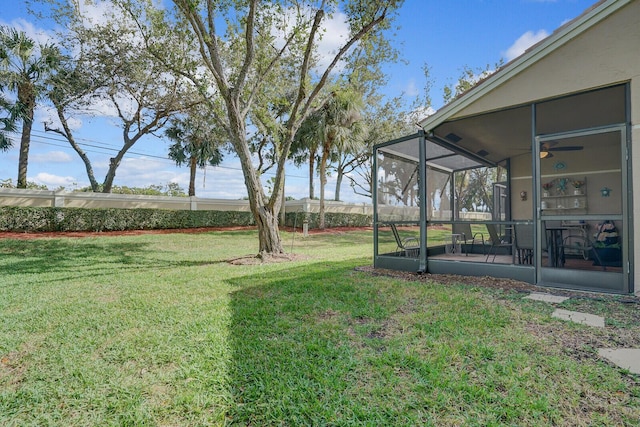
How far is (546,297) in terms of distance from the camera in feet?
14.9

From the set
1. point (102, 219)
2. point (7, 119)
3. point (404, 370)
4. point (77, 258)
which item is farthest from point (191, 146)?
point (404, 370)

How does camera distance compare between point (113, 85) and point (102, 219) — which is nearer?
point (102, 219)

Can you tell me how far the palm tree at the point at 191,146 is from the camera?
17906 millimetres

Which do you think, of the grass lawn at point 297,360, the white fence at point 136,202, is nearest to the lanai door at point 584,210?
the grass lawn at point 297,360

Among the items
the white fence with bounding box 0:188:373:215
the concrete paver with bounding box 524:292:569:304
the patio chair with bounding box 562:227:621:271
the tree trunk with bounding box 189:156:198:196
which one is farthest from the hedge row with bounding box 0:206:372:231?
the concrete paver with bounding box 524:292:569:304

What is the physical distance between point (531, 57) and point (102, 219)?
14.8 meters

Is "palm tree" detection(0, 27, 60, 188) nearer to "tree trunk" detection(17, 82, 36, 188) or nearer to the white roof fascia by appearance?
"tree trunk" detection(17, 82, 36, 188)

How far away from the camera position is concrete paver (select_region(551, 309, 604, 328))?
11.4ft

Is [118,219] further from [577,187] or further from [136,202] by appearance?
[577,187]

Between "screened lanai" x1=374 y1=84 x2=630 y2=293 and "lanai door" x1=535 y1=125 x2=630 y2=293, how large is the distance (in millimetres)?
17

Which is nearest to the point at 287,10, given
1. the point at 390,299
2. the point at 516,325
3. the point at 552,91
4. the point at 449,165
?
the point at 449,165

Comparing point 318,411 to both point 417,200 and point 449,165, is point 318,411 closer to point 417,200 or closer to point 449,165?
point 417,200

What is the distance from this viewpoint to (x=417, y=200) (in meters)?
6.86

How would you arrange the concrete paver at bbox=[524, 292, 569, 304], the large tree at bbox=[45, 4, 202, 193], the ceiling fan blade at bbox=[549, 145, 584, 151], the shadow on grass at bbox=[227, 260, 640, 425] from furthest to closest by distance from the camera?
the large tree at bbox=[45, 4, 202, 193], the ceiling fan blade at bbox=[549, 145, 584, 151], the concrete paver at bbox=[524, 292, 569, 304], the shadow on grass at bbox=[227, 260, 640, 425]
